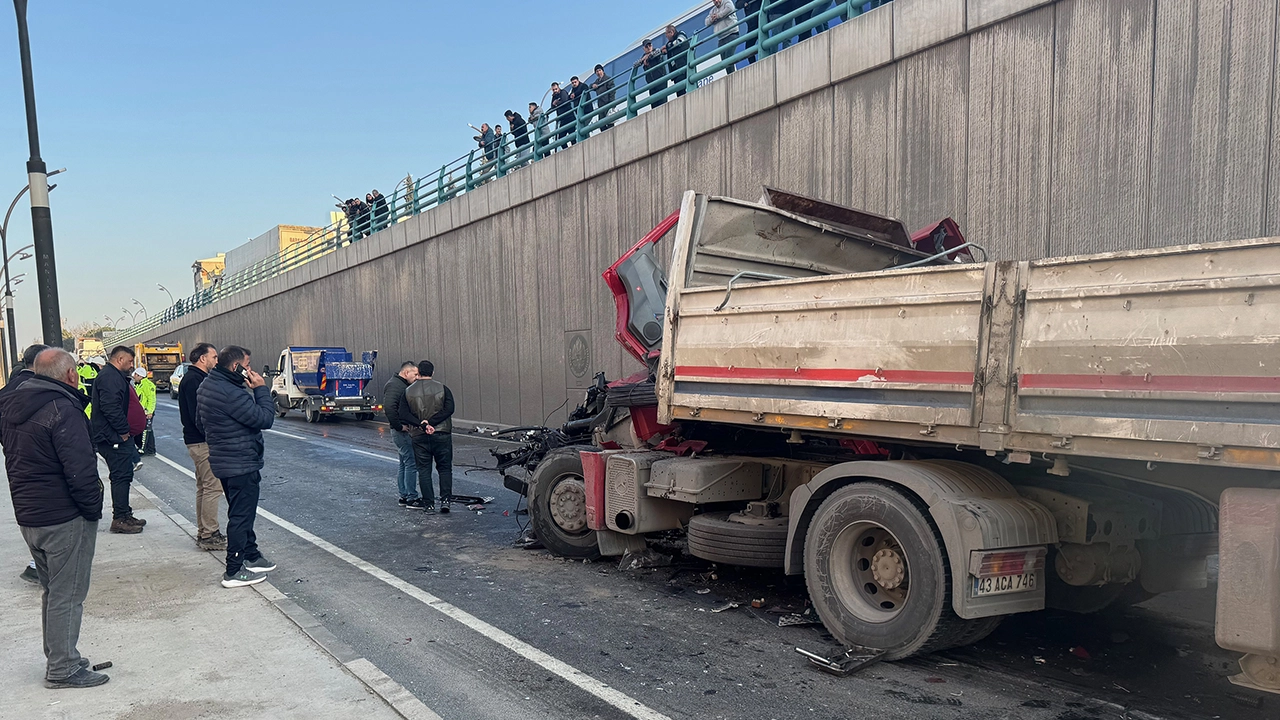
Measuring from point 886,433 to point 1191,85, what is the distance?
5803 mm

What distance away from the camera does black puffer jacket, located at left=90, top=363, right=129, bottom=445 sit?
8.05 m

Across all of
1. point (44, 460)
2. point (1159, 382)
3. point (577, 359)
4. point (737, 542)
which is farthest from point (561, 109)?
point (1159, 382)

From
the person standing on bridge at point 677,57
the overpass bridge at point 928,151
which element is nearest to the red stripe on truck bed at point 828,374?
the overpass bridge at point 928,151

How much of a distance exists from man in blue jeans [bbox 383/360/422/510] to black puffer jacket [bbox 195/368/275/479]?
302 centimetres

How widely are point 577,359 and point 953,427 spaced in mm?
12961

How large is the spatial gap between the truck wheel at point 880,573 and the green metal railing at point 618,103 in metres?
8.91

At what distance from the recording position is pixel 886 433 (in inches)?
182

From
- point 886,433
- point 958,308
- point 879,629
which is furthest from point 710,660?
point 958,308

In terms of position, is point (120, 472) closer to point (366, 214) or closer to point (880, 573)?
point (880, 573)

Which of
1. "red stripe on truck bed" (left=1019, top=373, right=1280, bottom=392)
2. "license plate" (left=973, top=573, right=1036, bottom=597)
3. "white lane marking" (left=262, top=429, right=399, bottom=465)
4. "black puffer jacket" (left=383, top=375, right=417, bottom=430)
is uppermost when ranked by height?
"red stripe on truck bed" (left=1019, top=373, right=1280, bottom=392)

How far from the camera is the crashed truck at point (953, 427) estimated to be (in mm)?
3406

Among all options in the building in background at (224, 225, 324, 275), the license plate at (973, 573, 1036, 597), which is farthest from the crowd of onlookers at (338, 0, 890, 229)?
the building in background at (224, 225, 324, 275)

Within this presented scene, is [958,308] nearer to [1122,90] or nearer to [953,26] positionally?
[1122,90]

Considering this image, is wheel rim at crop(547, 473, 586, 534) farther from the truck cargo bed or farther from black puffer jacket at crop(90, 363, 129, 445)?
black puffer jacket at crop(90, 363, 129, 445)
